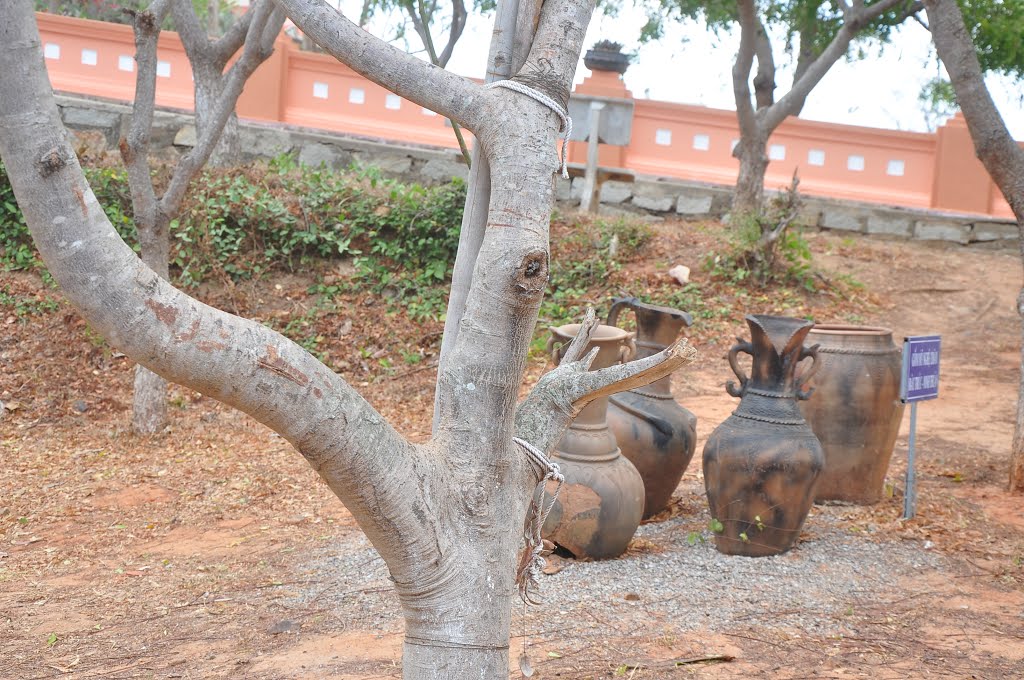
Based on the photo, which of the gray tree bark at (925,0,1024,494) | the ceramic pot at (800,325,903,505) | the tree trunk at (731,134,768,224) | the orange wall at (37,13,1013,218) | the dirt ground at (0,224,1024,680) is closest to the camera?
the dirt ground at (0,224,1024,680)

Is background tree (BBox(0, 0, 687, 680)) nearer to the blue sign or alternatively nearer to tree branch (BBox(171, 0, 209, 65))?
the blue sign

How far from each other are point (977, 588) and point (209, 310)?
3.56 meters

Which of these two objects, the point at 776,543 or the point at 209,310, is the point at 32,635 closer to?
the point at 209,310

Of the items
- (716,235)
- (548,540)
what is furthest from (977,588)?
(716,235)

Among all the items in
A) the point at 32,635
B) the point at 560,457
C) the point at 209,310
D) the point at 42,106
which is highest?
the point at 42,106

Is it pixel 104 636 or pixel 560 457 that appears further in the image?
pixel 560 457

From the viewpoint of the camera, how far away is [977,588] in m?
3.98

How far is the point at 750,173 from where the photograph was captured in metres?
10.6

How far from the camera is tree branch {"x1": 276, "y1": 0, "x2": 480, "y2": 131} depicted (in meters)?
2.08

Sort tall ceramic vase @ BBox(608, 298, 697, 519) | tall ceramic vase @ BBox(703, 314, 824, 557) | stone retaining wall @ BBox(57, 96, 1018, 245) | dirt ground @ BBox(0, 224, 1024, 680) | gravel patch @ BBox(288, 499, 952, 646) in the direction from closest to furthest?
dirt ground @ BBox(0, 224, 1024, 680) < gravel patch @ BBox(288, 499, 952, 646) < tall ceramic vase @ BBox(703, 314, 824, 557) < tall ceramic vase @ BBox(608, 298, 697, 519) < stone retaining wall @ BBox(57, 96, 1018, 245)

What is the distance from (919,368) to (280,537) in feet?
11.1

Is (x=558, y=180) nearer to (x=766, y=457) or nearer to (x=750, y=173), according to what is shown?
(x=750, y=173)

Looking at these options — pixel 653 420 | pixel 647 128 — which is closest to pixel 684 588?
pixel 653 420

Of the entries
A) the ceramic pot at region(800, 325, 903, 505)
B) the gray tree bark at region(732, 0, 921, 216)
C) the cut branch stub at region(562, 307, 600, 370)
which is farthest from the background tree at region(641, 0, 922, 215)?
the cut branch stub at region(562, 307, 600, 370)
